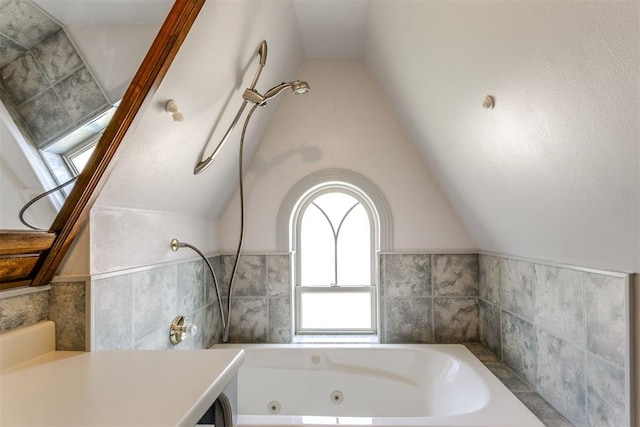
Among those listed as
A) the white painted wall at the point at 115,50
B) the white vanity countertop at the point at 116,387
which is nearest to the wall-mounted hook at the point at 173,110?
the white painted wall at the point at 115,50

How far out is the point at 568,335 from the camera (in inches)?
52.1

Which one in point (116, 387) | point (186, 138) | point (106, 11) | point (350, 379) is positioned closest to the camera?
point (116, 387)

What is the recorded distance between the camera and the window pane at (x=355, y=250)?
242 cm

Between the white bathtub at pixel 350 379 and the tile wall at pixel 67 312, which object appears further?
the white bathtub at pixel 350 379

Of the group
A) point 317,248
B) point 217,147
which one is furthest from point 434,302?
point 217,147

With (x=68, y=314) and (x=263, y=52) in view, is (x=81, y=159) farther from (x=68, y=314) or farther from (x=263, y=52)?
(x=263, y=52)

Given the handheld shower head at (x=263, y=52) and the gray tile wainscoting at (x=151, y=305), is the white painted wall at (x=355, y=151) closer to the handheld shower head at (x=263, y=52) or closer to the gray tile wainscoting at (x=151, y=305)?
the gray tile wainscoting at (x=151, y=305)

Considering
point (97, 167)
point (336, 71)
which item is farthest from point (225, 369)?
point (336, 71)

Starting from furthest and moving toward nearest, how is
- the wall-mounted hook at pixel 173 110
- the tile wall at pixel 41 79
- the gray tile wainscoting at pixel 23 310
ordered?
the wall-mounted hook at pixel 173 110 < the gray tile wainscoting at pixel 23 310 < the tile wall at pixel 41 79

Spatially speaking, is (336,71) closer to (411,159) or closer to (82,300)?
(411,159)

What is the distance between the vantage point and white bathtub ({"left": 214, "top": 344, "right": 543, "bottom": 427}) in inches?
74.5

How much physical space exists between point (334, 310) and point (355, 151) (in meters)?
1.11

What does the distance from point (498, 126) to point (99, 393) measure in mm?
1425

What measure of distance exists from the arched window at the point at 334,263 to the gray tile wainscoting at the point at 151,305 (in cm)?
66
